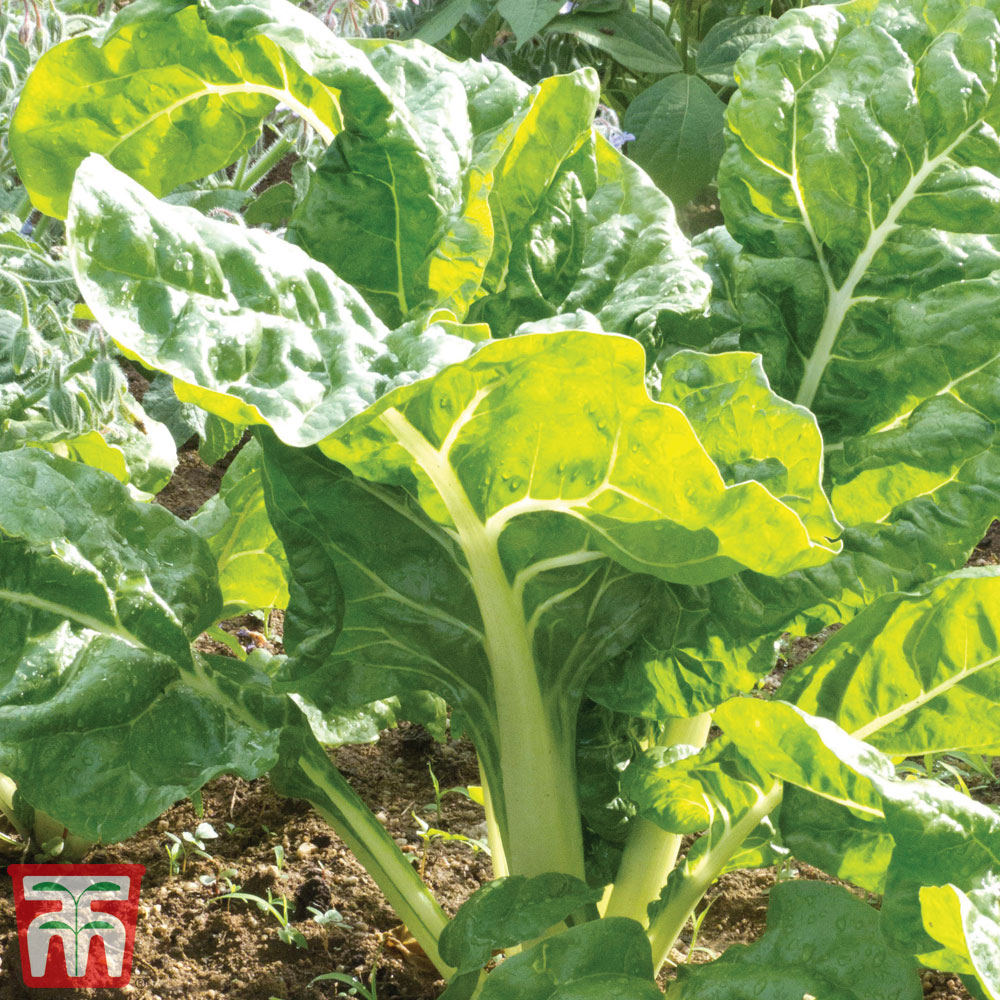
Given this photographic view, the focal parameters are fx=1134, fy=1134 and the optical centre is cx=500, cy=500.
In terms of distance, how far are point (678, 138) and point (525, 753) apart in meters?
2.22

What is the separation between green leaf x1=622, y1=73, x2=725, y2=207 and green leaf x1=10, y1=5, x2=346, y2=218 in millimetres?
1853

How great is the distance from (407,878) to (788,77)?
3.62 ft

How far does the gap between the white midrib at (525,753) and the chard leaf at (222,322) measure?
33 centimetres

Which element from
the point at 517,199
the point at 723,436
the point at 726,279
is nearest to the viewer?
the point at 723,436

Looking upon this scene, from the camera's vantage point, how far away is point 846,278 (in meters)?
1.46

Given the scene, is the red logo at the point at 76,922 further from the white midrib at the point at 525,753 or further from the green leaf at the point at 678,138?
the green leaf at the point at 678,138

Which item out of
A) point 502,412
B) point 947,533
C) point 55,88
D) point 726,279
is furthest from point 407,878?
point 55,88

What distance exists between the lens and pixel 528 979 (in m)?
1.15

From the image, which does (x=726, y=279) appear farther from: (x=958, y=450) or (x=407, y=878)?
(x=407, y=878)

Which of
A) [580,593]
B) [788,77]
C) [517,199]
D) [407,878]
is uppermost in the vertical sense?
[788,77]

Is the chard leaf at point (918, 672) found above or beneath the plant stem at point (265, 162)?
beneath

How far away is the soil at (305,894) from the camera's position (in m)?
1.44

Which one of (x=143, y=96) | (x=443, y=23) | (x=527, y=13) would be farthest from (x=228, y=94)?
(x=443, y=23)

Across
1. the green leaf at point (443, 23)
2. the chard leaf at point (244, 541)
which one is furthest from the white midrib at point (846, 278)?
the green leaf at point (443, 23)
